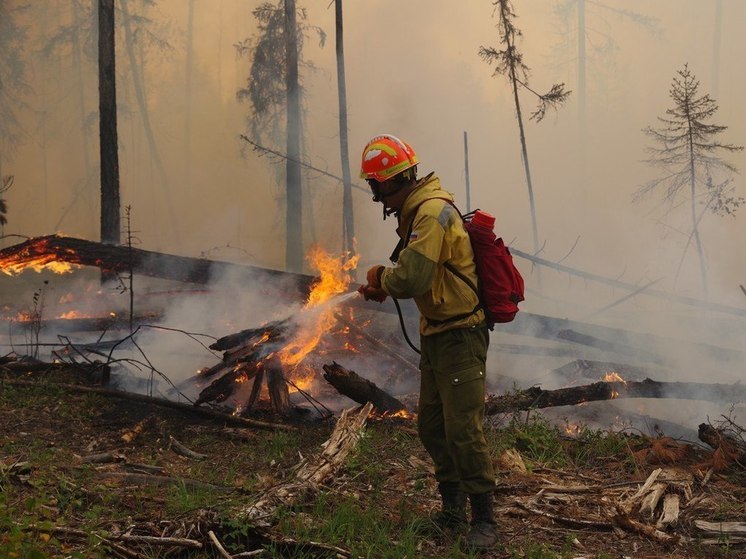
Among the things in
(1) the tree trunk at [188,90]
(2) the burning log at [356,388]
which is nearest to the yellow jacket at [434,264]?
(2) the burning log at [356,388]

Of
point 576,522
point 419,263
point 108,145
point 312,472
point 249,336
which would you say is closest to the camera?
point 419,263

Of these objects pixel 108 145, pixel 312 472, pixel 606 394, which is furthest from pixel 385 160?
pixel 108 145

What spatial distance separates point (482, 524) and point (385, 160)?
2261mm

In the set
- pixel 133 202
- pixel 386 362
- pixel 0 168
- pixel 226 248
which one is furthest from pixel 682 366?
pixel 0 168

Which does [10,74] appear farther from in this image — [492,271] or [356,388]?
[492,271]

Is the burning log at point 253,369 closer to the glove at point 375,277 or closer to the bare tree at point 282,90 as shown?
the glove at point 375,277

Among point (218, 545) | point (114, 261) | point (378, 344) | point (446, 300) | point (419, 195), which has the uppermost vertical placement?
point (114, 261)

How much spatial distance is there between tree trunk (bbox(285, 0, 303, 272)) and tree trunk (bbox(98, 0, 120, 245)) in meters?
5.05

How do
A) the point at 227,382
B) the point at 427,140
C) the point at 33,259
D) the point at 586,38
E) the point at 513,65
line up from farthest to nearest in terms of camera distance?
the point at 586,38 → the point at 427,140 → the point at 513,65 → the point at 33,259 → the point at 227,382

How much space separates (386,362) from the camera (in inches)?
376

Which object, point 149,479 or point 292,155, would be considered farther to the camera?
point 292,155

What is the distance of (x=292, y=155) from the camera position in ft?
65.3

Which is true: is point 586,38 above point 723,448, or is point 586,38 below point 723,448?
above

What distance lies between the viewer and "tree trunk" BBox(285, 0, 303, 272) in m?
19.6
